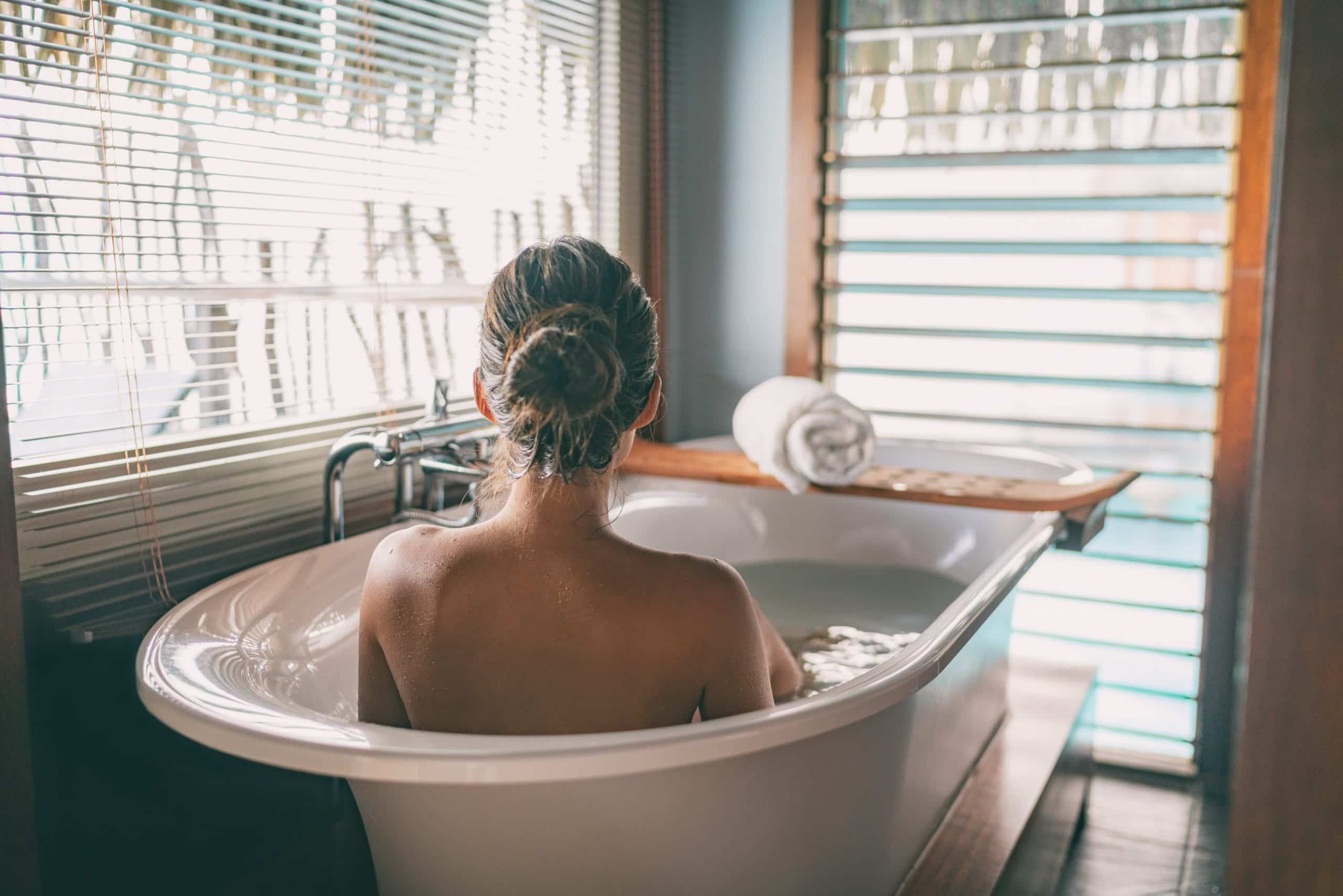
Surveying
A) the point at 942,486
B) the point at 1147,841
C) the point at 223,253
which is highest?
the point at 223,253

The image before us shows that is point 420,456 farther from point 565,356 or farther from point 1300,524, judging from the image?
point 1300,524

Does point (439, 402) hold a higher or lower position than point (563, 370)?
lower

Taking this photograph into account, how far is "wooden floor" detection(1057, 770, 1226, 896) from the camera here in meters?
2.41

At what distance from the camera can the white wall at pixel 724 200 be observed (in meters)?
3.32

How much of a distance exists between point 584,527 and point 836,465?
145 cm

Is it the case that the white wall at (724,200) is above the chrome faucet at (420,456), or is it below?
above

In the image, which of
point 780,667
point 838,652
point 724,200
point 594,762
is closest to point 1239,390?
point 838,652

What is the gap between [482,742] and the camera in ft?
3.58

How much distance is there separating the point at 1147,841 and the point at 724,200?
2.10 m

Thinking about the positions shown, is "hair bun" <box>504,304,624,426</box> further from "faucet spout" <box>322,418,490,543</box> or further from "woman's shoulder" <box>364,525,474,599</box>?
"faucet spout" <box>322,418,490,543</box>

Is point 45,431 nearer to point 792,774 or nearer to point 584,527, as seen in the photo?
point 584,527

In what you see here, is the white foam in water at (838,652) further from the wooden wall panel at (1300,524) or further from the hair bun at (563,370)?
the wooden wall panel at (1300,524)

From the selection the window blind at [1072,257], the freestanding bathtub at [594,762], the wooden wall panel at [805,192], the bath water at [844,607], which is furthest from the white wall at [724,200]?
the freestanding bathtub at [594,762]

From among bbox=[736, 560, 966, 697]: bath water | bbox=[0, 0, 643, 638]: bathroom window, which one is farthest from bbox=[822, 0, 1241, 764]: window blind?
bbox=[0, 0, 643, 638]: bathroom window
